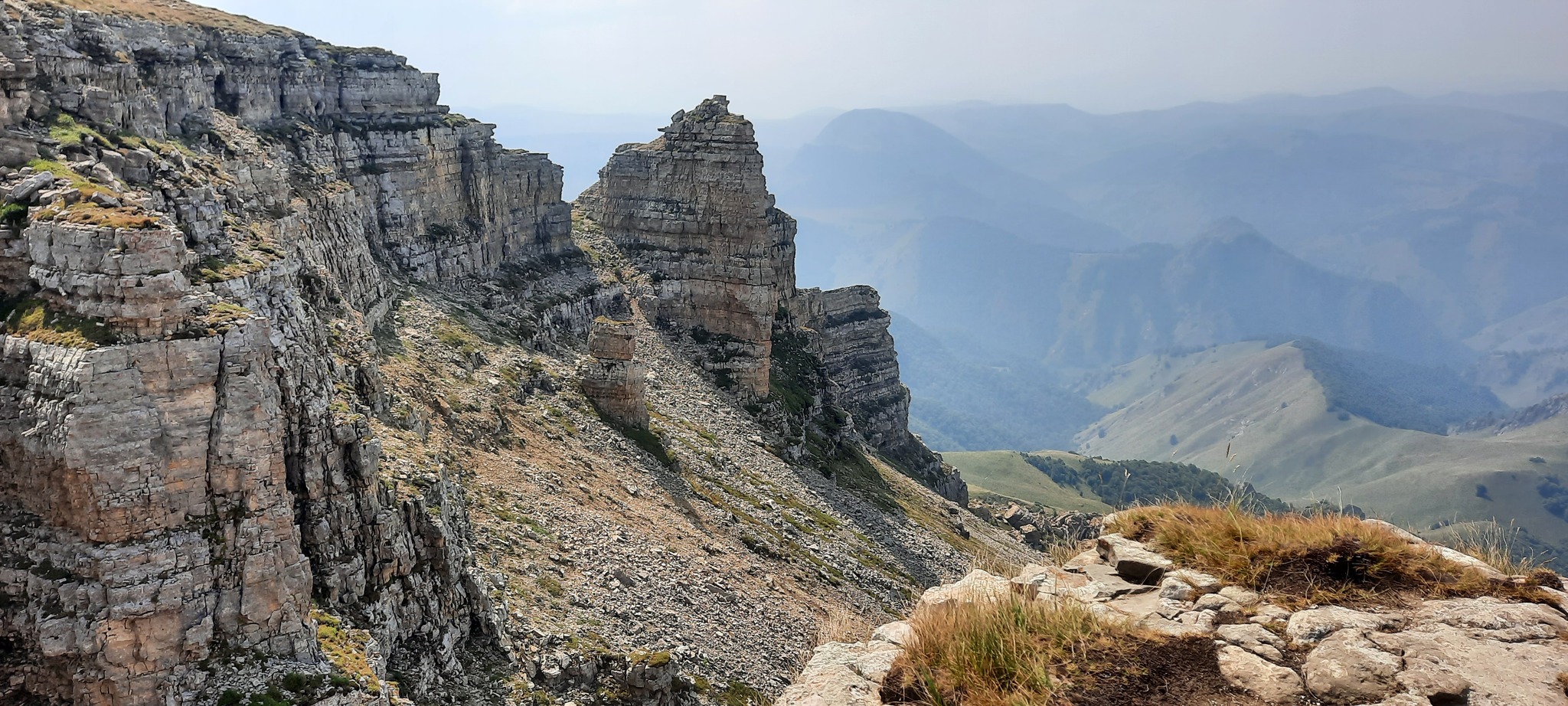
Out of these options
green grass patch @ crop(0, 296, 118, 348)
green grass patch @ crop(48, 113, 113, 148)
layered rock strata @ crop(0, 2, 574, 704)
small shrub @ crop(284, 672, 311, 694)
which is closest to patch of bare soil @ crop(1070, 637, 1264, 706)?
small shrub @ crop(284, 672, 311, 694)

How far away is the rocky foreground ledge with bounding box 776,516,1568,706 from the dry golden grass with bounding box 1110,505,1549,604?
0.44 ft

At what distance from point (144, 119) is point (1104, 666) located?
1405 inches

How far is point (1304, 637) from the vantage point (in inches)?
527

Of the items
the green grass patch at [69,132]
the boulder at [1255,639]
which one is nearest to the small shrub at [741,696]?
the boulder at [1255,639]

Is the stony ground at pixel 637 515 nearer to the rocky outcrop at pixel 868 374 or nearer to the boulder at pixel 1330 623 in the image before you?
the boulder at pixel 1330 623

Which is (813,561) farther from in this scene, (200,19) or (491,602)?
(200,19)

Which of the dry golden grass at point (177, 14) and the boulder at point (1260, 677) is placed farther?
the dry golden grass at point (177, 14)

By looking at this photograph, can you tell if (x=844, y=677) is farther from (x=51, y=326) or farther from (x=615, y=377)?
(x=615, y=377)

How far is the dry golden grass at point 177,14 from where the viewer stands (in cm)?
4456

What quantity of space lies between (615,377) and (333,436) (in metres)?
35.7

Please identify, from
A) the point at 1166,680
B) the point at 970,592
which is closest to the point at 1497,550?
the point at 1166,680

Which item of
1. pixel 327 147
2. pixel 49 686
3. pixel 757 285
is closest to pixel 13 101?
pixel 49 686

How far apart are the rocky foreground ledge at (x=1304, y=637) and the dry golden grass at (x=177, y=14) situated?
4398 cm

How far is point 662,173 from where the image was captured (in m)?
93.3
